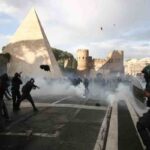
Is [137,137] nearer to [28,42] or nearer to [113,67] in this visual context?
[28,42]

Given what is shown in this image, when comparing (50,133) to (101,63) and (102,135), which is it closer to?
(102,135)

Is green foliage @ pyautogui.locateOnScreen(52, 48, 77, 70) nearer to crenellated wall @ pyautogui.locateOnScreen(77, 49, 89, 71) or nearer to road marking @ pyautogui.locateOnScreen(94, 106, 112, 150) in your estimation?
crenellated wall @ pyautogui.locateOnScreen(77, 49, 89, 71)

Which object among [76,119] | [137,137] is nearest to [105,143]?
[137,137]

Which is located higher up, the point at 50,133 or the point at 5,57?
the point at 5,57

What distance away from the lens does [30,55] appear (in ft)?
221

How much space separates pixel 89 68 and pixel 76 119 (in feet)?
349

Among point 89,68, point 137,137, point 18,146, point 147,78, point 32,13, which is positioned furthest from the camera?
point 89,68

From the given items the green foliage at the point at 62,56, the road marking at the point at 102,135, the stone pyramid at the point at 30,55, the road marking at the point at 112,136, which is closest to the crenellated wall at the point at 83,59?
the green foliage at the point at 62,56

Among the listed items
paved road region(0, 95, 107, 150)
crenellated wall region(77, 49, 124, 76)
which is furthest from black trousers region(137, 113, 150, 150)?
crenellated wall region(77, 49, 124, 76)

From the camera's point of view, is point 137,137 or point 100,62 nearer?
point 137,137

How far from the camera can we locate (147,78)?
816 cm

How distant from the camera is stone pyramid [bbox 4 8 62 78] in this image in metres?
66.6

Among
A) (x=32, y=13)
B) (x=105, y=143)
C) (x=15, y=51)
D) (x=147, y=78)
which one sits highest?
(x=32, y=13)

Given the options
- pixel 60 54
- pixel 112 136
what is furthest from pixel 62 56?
pixel 112 136
